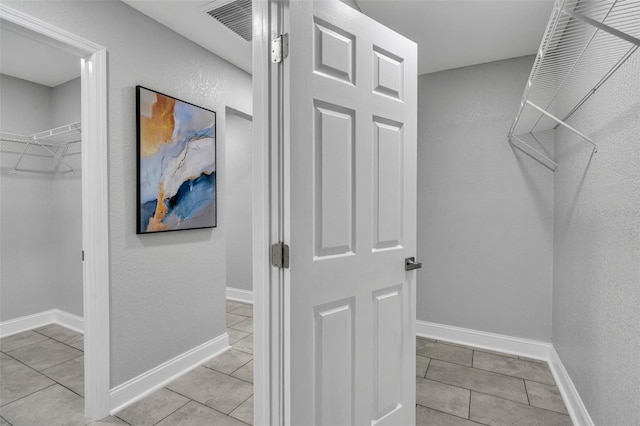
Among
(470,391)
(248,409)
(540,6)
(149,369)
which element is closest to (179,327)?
(149,369)

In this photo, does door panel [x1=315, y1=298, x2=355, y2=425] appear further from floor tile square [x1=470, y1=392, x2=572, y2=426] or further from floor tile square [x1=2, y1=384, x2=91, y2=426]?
floor tile square [x1=2, y1=384, x2=91, y2=426]

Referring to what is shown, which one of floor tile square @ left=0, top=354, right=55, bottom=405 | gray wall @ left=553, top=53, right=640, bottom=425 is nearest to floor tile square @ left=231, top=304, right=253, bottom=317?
floor tile square @ left=0, top=354, right=55, bottom=405

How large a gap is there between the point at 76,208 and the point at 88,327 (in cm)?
190

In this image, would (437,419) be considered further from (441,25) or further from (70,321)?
(70,321)

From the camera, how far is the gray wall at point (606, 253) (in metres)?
1.23

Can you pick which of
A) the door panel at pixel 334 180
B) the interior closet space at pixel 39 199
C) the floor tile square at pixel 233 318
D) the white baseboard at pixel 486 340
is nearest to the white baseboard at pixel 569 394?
the white baseboard at pixel 486 340

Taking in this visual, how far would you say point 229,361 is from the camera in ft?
8.41

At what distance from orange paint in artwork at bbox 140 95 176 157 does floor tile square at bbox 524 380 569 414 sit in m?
2.90

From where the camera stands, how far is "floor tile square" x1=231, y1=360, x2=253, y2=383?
2305 millimetres

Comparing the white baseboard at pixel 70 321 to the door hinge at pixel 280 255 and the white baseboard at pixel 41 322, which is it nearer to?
the white baseboard at pixel 41 322

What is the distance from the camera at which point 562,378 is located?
217 cm

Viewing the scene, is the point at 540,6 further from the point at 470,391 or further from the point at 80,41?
the point at 80,41

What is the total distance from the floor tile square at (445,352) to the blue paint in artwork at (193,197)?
2113 mm

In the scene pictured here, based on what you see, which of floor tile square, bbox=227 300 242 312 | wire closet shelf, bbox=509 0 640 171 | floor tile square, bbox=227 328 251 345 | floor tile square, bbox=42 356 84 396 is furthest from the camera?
floor tile square, bbox=227 300 242 312
